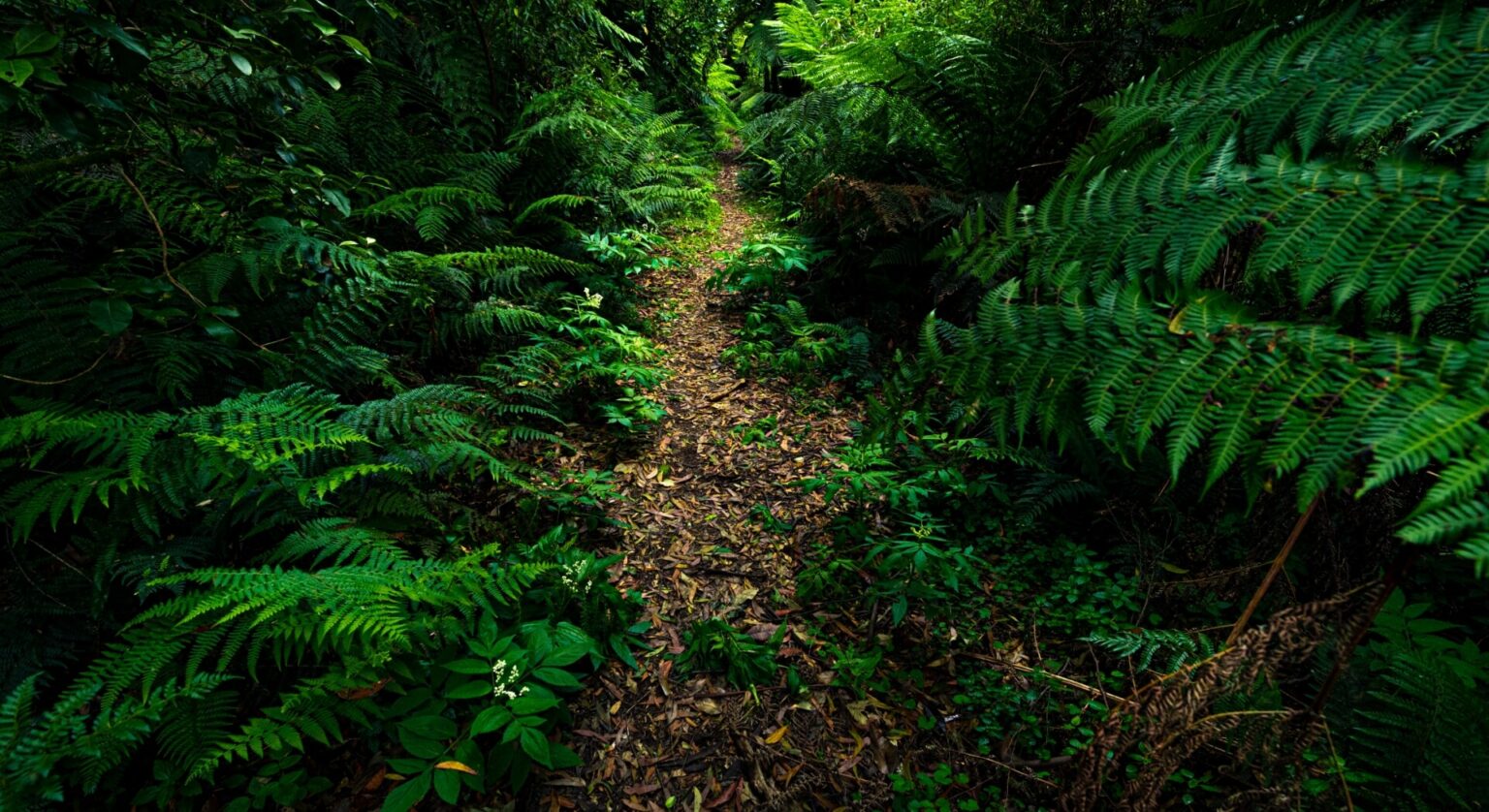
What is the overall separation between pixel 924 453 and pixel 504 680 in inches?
83.4

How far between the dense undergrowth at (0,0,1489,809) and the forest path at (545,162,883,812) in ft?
0.37

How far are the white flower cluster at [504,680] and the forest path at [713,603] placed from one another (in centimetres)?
30

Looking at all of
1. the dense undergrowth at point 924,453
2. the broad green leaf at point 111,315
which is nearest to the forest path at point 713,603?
the dense undergrowth at point 924,453

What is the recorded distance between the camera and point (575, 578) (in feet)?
6.84

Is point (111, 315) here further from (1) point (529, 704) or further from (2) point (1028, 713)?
(2) point (1028, 713)

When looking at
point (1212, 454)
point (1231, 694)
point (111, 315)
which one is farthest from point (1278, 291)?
point (111, 315)

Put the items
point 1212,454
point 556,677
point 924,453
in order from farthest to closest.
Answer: point 924,453, point 556,677, point 1212,454

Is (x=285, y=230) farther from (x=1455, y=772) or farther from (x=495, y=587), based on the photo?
(x=1455, y=772)

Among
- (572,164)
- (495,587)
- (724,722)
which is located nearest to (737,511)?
(724,722)

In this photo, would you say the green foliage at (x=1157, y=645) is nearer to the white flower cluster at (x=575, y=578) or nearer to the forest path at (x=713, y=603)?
the forest path at (x=713, y=603)

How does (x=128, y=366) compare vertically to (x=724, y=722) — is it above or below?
above

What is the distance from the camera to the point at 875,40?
Result: 3713 millimetres

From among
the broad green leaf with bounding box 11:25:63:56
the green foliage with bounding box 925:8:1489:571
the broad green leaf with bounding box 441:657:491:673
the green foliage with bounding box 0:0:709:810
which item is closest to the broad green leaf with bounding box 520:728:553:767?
the green foliage with bounding box 0:0:709:810

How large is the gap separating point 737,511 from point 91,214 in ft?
10.6
